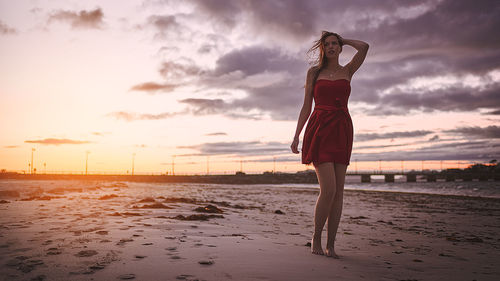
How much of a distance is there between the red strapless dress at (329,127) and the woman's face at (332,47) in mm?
328

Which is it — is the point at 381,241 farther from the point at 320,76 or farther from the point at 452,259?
the point at 320,76

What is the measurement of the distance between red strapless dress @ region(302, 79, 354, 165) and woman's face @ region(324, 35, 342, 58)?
33 centimetres

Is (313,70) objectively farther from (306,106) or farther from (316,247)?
(316,247)

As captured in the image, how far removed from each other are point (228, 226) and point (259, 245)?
1.21 metres

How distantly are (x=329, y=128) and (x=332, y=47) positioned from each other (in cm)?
92

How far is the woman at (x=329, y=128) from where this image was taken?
10.1 ft

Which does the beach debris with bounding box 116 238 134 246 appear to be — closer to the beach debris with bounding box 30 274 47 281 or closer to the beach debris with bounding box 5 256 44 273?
the beach debris with bounding box 5 256 44 273

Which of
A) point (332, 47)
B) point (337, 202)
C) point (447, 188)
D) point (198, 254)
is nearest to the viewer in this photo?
point (198, 254)

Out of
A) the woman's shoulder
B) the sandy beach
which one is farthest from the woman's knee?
the woman's shoulder

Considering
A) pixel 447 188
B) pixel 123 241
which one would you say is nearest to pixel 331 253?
pixel 123 241

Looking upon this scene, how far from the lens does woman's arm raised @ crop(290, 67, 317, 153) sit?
3383 mm

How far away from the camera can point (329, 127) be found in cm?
311

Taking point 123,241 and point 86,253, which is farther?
point 123,241

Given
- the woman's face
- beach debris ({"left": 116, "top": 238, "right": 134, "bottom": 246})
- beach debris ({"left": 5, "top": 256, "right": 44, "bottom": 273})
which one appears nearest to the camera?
beach debris ({"left": 5, "top": 256, "right": 44, "bottom": 273})
